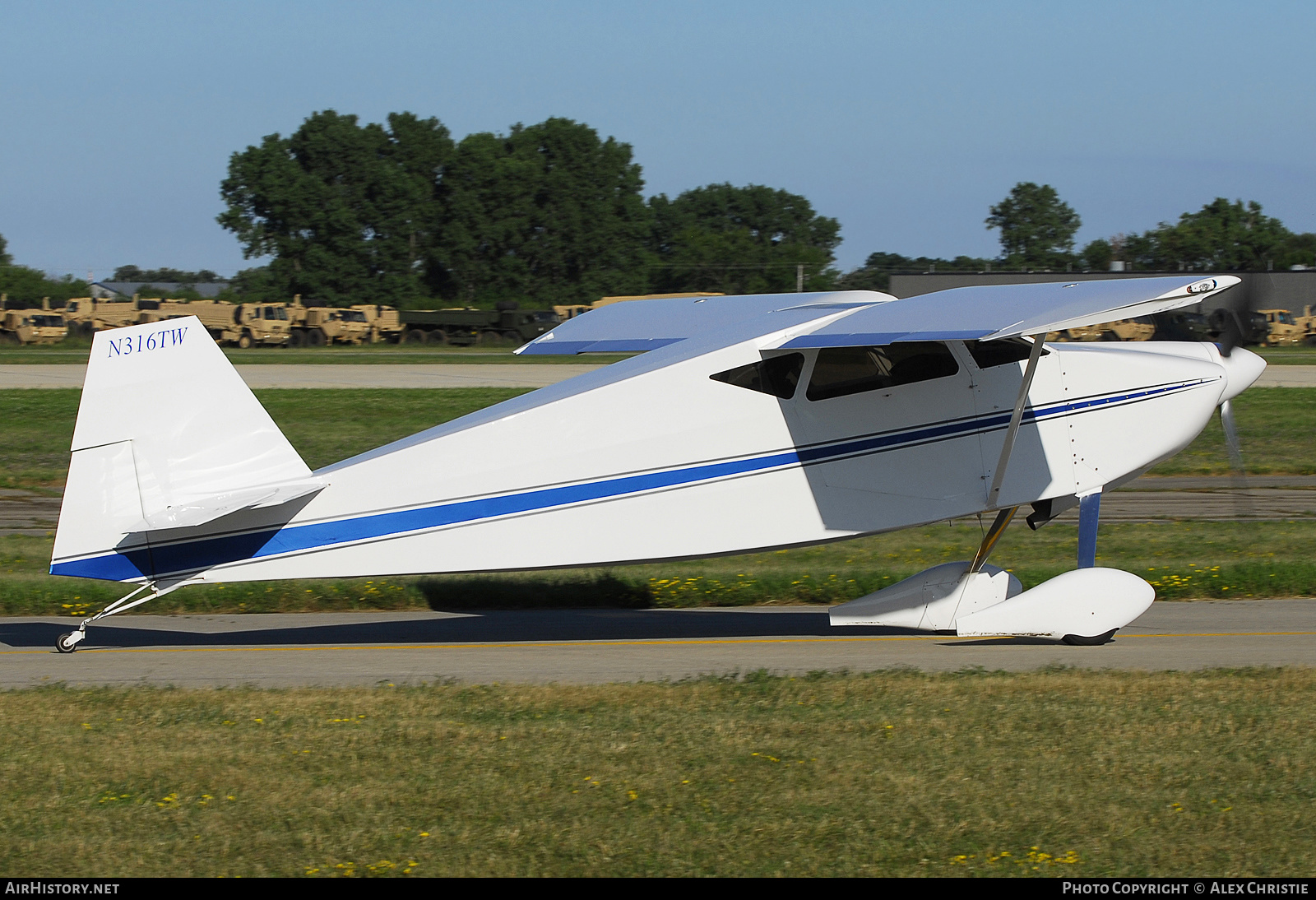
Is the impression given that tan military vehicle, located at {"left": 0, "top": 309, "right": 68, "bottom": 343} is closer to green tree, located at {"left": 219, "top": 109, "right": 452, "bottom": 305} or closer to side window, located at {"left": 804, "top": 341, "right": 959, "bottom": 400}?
green tree, located at {"left": 219, "top": 109, "right": 452, "bottom": 305}

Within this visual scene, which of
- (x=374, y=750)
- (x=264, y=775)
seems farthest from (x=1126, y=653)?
A: (x=264, y=775)

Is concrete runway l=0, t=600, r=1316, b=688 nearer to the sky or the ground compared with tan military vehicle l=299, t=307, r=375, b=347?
nearer to the ground

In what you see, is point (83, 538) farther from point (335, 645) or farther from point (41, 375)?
point (41, 375)

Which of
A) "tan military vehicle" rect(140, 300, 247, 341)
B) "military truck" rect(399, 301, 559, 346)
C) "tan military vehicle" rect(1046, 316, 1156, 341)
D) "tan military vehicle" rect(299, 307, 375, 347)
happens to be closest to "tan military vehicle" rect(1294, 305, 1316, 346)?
"tan military vehicle" rect(1046, 316, 1156, 341)

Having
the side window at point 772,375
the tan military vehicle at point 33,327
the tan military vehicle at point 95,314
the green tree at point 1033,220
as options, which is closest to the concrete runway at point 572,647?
the side window at point 772,375

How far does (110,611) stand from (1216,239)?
274 ft

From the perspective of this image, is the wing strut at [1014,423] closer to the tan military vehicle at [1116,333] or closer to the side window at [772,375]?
the side window at [772,375]

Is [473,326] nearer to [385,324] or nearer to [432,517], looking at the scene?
[385,324]

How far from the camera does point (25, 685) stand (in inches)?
339

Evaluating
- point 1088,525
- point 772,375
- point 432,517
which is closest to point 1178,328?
point 1088,525

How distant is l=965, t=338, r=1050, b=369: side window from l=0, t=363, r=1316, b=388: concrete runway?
2660 cm

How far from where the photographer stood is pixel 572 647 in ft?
32.6

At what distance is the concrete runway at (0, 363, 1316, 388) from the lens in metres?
36.0
